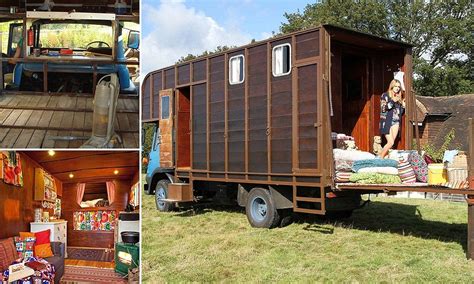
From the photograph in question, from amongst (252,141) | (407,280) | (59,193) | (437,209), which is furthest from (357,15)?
(59,193)

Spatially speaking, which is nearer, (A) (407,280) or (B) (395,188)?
(A) (407,280)

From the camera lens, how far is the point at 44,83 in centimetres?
263

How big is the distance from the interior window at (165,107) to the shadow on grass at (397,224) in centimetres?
352

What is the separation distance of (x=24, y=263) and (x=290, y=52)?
616cm

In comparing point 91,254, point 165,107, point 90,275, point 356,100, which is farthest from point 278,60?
point 90,275

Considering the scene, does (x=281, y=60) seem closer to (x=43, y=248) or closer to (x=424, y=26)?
(x=43, y=248)

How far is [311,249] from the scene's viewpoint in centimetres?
658

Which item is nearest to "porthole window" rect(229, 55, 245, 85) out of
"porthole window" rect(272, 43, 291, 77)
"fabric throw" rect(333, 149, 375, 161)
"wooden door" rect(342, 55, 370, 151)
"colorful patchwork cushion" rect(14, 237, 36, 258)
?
"porthole window" rect(272, 43, 291, 77)

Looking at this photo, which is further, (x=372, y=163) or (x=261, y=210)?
(x=261, y=210)

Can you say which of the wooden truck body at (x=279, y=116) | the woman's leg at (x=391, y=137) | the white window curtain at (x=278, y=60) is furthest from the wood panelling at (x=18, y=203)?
the woman's leg at (x=391, y=137)

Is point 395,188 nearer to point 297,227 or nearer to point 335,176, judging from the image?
point 335,176

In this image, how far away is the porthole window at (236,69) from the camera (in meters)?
8.82

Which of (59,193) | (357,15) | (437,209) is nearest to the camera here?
(59,193)

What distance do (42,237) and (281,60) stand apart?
553 centimetres
